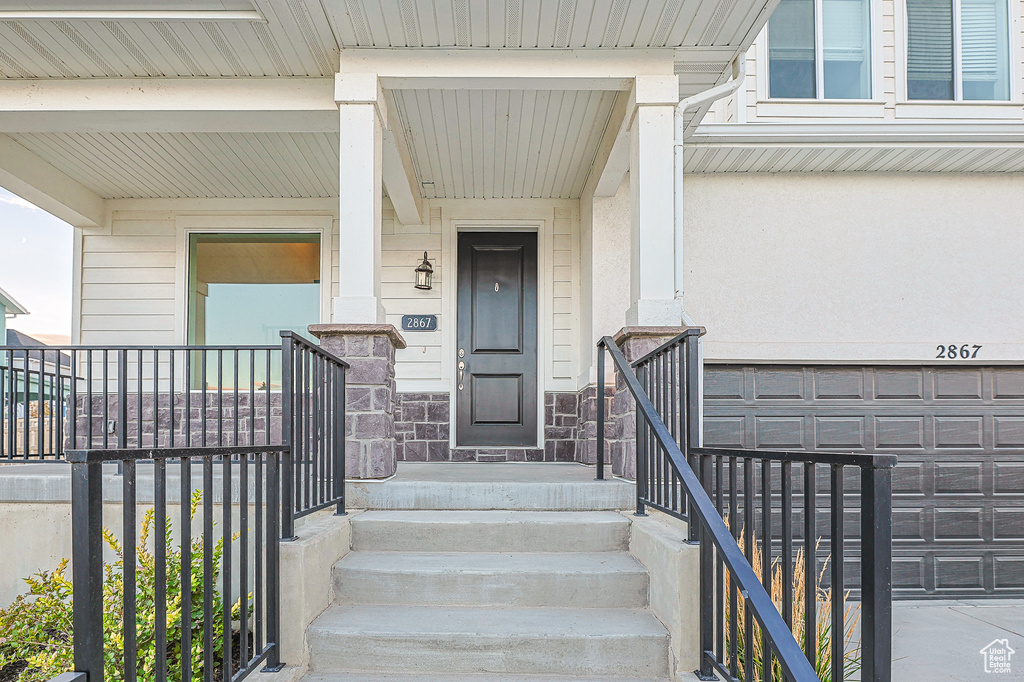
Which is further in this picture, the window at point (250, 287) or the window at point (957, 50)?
the window at point (250, 287)

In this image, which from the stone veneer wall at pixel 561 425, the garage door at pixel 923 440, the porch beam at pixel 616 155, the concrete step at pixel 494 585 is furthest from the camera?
the stone veneer wall at pixel 561 425

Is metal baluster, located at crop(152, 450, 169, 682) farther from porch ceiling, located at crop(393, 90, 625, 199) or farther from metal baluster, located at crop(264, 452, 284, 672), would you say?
porch ceiling, located at crop(393, 90, 625, 199)

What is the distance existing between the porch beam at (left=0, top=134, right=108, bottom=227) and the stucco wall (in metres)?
4.77

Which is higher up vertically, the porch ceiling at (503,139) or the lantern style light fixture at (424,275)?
the porch ceiling at (503,139)

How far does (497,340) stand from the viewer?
5.95m

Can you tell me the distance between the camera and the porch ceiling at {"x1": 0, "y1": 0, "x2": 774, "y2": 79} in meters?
3.35

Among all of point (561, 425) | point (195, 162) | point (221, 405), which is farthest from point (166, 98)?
point (561, 425)

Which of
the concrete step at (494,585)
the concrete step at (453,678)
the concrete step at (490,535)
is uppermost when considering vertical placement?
the concrete step at (490,535)

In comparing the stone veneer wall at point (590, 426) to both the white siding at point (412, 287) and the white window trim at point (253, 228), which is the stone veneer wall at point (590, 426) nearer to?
the white siding at point (412, 287)

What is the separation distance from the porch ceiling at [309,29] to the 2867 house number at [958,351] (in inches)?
123

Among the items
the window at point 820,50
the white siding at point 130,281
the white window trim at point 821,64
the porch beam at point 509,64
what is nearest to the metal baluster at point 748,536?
the porch beam at point 509,64

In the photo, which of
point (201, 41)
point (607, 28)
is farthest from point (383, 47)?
point (607, 28)

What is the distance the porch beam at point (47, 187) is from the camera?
16.0 ft

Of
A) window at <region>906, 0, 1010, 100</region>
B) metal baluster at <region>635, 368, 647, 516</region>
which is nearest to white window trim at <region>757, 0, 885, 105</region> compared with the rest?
window at <region>906, 0, 1010, 100</region>
